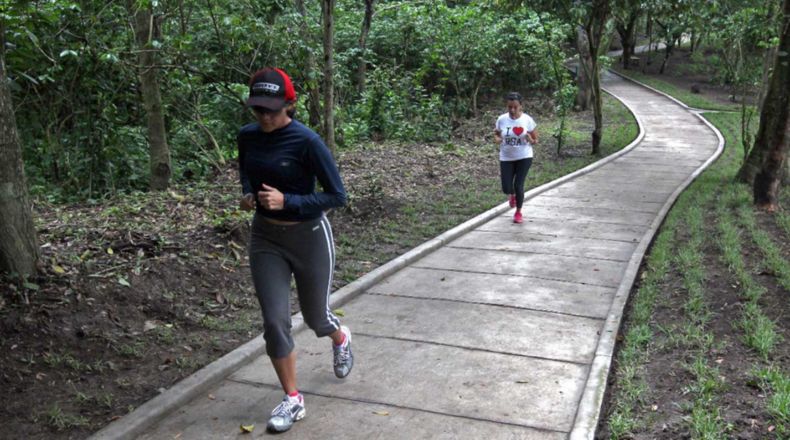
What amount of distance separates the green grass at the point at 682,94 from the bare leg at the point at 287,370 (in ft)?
94.1

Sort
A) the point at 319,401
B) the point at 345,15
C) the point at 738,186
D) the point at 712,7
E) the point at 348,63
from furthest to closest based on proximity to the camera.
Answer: the point at 345,15
the point at 348,63
the point at 712,7
the point at 738,186
the point at 319,401

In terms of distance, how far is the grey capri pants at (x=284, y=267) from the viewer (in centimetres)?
417

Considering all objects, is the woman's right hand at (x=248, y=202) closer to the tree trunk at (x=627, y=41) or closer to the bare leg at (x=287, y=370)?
the bare leg at (x=287, y=370)

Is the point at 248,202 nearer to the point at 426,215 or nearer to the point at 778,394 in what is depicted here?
the point at 778,394

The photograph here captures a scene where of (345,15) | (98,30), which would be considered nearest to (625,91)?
(345,15)

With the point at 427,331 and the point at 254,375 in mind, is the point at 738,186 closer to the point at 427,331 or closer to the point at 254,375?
the point at 427,331

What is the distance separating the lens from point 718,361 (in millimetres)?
5059

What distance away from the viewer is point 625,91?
3538cm

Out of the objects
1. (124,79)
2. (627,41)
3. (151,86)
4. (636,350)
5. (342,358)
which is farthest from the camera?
(627,41)

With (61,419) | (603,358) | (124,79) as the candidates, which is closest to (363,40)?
(124,79)

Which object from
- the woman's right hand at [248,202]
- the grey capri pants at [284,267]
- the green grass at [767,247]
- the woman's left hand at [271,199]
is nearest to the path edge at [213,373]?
the grey capri pants at [284,267]

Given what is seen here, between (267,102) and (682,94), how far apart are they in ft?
112

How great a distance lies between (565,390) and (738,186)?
891 cm

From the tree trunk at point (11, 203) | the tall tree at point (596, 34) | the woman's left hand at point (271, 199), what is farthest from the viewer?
the tall tree at point (596, 34)
